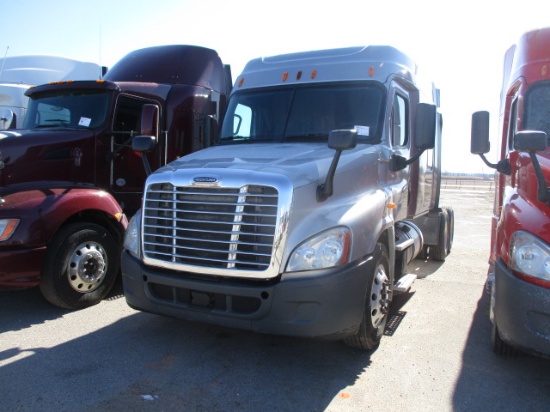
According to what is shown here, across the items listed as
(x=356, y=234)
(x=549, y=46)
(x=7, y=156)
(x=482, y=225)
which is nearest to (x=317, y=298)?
(x=356, y=234)

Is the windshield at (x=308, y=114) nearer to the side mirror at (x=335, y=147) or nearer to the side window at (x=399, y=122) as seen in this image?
the side window at (x=399, y=122)

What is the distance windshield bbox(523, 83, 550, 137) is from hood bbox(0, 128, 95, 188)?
16.0ft

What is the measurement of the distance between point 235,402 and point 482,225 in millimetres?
12852

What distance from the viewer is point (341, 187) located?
3812 millimetres

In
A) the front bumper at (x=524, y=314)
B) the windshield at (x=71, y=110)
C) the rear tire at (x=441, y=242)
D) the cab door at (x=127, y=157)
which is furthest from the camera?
the rear tire at (x=441, y=242)

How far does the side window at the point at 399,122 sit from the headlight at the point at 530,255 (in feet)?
6.01

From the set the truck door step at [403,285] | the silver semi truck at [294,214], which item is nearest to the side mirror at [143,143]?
the silver semi truck at [294,214]

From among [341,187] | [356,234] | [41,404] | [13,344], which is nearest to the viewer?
[41,404]

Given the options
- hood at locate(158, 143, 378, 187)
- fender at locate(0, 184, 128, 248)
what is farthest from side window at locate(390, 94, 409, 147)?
fender at locate(0, 184, 128, 248)

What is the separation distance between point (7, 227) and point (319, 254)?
3228 mm

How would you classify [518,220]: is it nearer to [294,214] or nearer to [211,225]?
[294,214]

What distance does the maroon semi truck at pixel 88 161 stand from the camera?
4809mm

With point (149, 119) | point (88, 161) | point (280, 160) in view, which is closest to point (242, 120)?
point (149, 119)

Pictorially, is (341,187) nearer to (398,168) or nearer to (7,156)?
(398,168)
